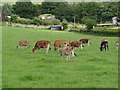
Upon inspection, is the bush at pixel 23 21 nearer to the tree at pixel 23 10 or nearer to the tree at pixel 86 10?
the tree at pixel 23 10

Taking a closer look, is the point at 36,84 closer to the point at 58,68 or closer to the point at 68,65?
the point at 58,68

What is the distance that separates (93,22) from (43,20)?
6.78 meters

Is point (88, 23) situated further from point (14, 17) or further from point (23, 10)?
point (14, 17)

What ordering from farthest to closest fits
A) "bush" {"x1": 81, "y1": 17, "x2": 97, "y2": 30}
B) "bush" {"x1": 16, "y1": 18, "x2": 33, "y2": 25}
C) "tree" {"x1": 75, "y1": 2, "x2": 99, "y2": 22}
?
1. "tree" {"x1": 75, "y1": 2, "x2": 99, "y2": 22}
2. "bush" {"x1": 81, "y1": 17, "x2": 97, "y2": 30}
3. "bush" {"x1": 16, "y1": 18, "x2": 33, "y2": 25}

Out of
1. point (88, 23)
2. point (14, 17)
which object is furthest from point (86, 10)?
point (14, 17)

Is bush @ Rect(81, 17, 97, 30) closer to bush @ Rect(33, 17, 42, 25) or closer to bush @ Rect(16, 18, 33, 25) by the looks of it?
bush @ Rect(33, 17, 42, 25)

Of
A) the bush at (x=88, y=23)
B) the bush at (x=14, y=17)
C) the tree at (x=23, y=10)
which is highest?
the tree at (x=23, y=10)

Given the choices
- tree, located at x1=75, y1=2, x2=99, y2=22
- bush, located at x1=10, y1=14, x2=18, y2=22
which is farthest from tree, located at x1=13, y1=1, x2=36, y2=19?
tree, located at x1=75, y1=2, x2=99, y2=22

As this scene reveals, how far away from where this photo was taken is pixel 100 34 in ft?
118

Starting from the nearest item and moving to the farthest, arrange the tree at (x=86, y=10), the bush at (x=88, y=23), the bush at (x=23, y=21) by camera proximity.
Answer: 1. the bush at (x=23, y=21)
2. the bush at (x=88, y=23)
3. the tree at (x=86, y=10)

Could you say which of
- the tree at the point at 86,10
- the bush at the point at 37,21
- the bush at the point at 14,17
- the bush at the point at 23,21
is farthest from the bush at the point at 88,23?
the bush at the point at 14,17

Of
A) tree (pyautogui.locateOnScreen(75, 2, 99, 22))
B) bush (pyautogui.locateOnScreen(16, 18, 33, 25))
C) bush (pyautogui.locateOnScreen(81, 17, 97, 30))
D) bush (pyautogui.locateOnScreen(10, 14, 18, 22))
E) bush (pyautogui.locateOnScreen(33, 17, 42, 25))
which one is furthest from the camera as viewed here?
tree (pyautogui.locateOnScreen(75, 2, 99, 22))

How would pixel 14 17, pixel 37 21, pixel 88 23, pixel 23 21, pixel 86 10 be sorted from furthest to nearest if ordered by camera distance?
pixel 86 10
pixel 14 17
pixel 88 23
pixel 23 21
pixel 37 21

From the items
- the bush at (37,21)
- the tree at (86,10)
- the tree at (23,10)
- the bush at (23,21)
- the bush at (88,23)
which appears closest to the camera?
the bush at (37,21)
